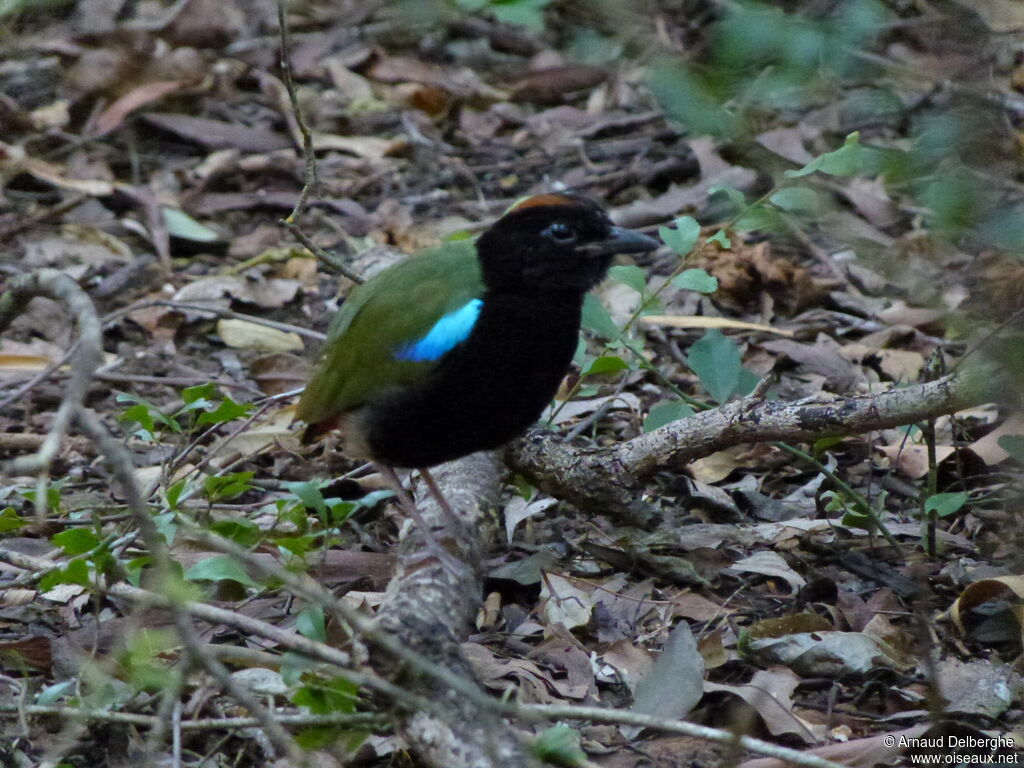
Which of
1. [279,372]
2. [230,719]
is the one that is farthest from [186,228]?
[230,719]

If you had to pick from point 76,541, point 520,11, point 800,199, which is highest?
point 520,11

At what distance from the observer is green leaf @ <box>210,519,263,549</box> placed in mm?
3844

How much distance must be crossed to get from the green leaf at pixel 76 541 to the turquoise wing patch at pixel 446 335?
3.73 ft

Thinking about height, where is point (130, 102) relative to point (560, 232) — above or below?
below

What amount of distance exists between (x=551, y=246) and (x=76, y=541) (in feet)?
5.89

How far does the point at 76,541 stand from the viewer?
138 inches

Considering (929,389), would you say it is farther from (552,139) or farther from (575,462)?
(552,139)

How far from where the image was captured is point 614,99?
28.3ft

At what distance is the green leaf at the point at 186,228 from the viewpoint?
7.25m

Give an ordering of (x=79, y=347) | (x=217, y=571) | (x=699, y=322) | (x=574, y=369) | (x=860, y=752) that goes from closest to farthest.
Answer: (x=79, y=347) < (x=860, y=752) < (x=217, y=571) < (x=574, y=369) < (x=699, y=322)

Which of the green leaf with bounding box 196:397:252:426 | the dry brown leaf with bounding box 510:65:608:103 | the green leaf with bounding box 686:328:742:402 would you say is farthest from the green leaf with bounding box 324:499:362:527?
the dry brown leaf with bounding box 510:65:608:103

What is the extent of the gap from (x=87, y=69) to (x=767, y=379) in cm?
614

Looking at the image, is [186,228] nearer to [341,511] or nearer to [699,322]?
[699,322]

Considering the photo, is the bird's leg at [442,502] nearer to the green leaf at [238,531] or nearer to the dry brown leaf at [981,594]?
the green leaf at [238,531]
